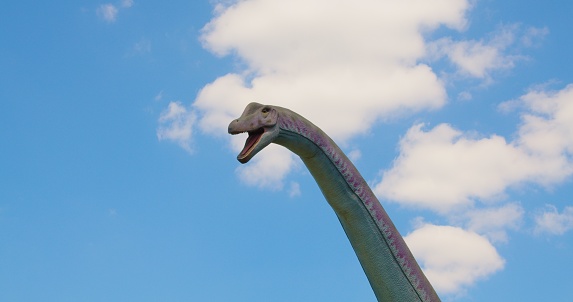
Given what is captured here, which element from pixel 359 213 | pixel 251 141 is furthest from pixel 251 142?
pixel 359 213

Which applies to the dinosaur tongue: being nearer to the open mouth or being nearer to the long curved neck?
the open mouth

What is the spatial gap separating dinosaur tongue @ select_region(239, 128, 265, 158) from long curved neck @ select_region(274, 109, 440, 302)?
210 mm

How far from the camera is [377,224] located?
6.75 meters

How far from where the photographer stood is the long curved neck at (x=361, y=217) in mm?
6656

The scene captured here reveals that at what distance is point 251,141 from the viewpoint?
254 inches

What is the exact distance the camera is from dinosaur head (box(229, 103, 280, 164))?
6.39 meters

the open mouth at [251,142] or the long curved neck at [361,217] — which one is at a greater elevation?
the open mouth at [251,142]

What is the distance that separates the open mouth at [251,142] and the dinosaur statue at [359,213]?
17cm

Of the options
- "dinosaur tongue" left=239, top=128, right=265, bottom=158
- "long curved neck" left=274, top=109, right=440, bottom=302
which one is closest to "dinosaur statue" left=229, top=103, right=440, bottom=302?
"long curved neck" left=274, top=109, right=440, bottom=302

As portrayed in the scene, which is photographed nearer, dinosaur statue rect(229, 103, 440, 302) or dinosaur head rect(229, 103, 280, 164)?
dinosaur head rect(229, 103, 280, 164)

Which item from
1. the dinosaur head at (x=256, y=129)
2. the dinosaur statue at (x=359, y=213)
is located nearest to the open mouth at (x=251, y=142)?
the dinosaur head at (x=256, y=129)

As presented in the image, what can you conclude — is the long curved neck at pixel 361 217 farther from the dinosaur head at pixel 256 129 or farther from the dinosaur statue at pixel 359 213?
the dinosaur head at pixel 256 129

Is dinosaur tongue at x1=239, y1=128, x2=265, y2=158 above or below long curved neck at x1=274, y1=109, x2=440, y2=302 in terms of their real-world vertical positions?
above

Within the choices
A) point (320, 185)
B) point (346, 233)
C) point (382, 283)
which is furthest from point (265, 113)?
point (382, 283)
